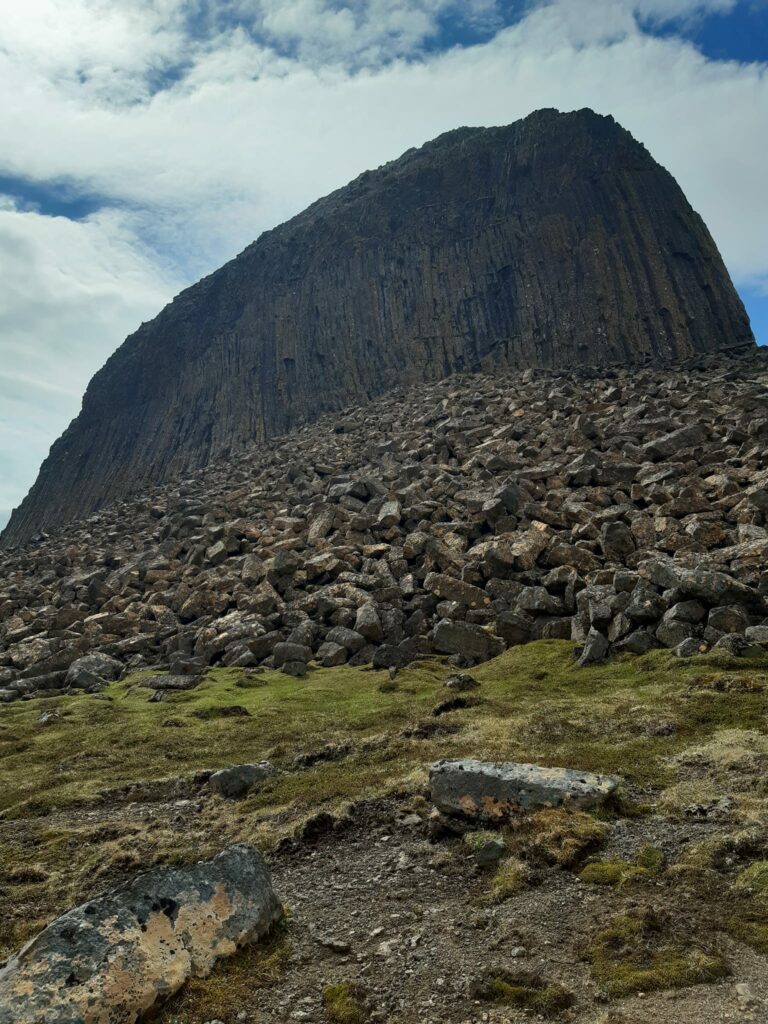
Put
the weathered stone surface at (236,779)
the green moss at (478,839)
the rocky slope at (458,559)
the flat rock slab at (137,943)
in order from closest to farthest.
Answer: the flat rock slab at (137,943)
the green moss at (478,839)
the weathered stone surface at (236,779)
the rocky slope at (458,559)

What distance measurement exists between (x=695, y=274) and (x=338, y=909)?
76531mm

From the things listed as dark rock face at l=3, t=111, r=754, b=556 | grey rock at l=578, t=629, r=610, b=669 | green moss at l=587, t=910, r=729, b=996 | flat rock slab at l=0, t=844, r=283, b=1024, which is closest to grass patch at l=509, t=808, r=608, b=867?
green moss at l=587, t=910, r=729, b=996

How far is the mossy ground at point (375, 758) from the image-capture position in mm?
10023

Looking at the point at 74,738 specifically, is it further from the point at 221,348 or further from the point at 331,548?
the point at 221,348

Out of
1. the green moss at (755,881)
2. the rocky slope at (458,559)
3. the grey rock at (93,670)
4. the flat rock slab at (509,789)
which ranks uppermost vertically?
the rocky slope at (458,559)

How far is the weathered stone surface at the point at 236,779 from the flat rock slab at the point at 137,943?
5864 millimetres

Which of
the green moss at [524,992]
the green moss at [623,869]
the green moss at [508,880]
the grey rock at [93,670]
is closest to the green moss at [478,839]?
the green moss at [508,880]

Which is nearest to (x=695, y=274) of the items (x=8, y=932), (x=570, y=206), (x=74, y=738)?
(x=570, y=206)

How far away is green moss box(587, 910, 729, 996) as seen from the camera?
7.06m

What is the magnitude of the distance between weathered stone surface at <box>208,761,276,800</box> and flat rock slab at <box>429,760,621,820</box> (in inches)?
187

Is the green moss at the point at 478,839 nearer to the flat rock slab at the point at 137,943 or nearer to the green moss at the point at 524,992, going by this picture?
the green moss at the point at 524,992

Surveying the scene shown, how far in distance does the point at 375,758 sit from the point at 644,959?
8.54 meters

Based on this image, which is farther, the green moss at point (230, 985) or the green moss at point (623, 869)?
the green moss at point (623, 869)

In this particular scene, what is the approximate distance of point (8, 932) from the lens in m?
9.62
